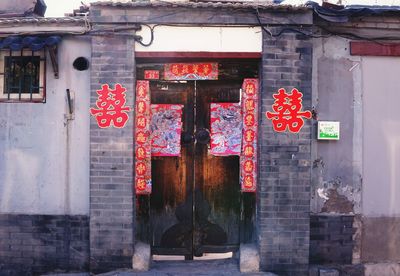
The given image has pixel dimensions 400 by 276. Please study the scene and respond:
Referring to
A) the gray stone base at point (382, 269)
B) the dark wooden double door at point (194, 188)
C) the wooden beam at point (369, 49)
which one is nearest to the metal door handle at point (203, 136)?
the dark wooden double door at point (194, 188)

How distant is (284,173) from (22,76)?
14.4ft

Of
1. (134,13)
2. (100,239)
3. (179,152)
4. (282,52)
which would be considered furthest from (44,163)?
(282,52)

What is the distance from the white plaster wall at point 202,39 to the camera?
5.98m

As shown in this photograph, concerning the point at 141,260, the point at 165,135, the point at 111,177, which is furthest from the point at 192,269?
the point at 165,135

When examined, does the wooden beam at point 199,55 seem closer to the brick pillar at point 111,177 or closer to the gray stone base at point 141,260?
the brick pillar at point 111,177

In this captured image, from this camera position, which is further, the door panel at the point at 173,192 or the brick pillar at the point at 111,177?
the door panel at the point at 173,192

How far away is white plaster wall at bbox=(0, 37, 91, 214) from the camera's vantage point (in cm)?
617

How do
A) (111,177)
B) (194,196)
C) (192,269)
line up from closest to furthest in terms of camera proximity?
(111,177)
(192,269)
(194,196)

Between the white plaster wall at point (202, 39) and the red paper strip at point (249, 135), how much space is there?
0.63m

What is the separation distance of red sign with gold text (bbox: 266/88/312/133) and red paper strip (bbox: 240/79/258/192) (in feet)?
1.22

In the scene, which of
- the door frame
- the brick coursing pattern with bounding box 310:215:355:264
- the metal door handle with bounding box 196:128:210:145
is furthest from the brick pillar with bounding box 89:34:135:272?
→ the brick coursing pattern with bounding box 310:215:355:264

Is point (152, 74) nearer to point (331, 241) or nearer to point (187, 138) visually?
point (187, 138)

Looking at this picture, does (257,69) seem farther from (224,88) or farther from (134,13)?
(134,13)

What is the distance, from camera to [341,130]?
20.4ft
